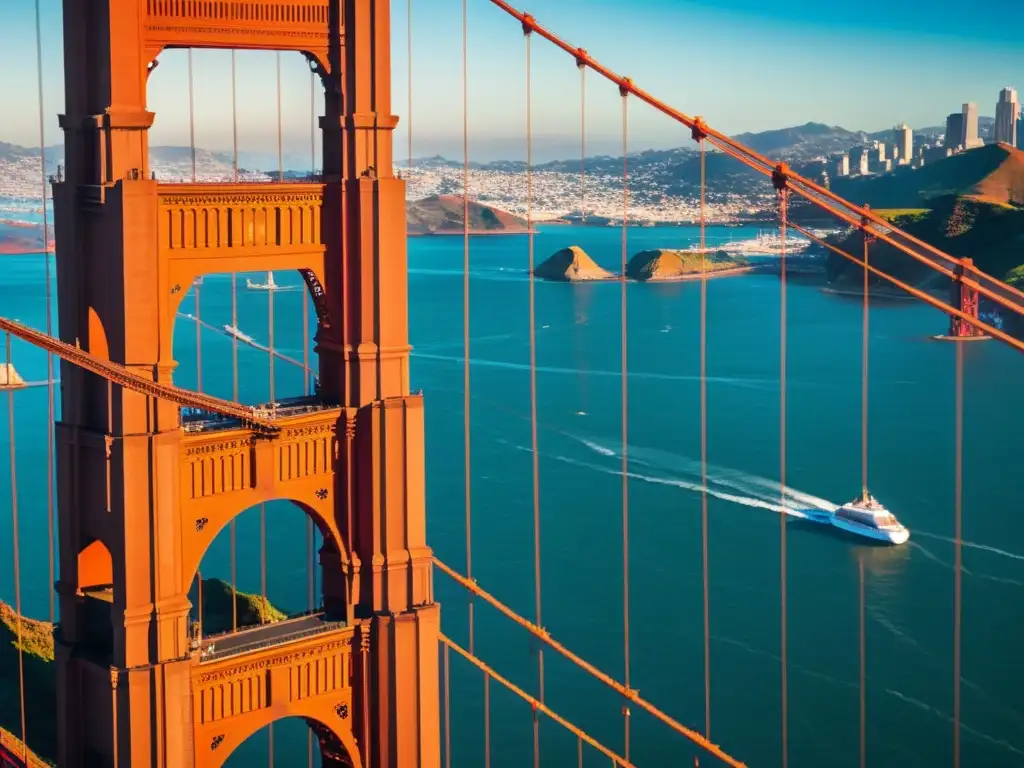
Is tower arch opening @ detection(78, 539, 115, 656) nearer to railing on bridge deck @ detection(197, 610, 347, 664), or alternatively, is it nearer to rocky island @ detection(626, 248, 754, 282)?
railing on bridge deck @ detection(197, 610, 347, 664)

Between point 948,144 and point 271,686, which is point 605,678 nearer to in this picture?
point 271,686

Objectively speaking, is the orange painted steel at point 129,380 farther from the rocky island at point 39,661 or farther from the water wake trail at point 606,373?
the water wake trail at point 606,373

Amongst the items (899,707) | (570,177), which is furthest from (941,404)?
(570,177)

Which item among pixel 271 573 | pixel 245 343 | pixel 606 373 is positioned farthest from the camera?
pixel 245 343

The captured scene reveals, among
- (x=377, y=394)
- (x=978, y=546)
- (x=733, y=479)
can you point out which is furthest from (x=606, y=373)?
(x=377, y=394)

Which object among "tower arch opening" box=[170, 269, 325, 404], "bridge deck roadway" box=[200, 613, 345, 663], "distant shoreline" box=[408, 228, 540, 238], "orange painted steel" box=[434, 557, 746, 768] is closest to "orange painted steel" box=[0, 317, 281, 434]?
"bridge deck roadway" box=[200, 613, 345, 663]

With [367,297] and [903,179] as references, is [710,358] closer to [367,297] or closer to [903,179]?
[367,297]

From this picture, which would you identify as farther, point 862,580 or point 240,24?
point 862,580
